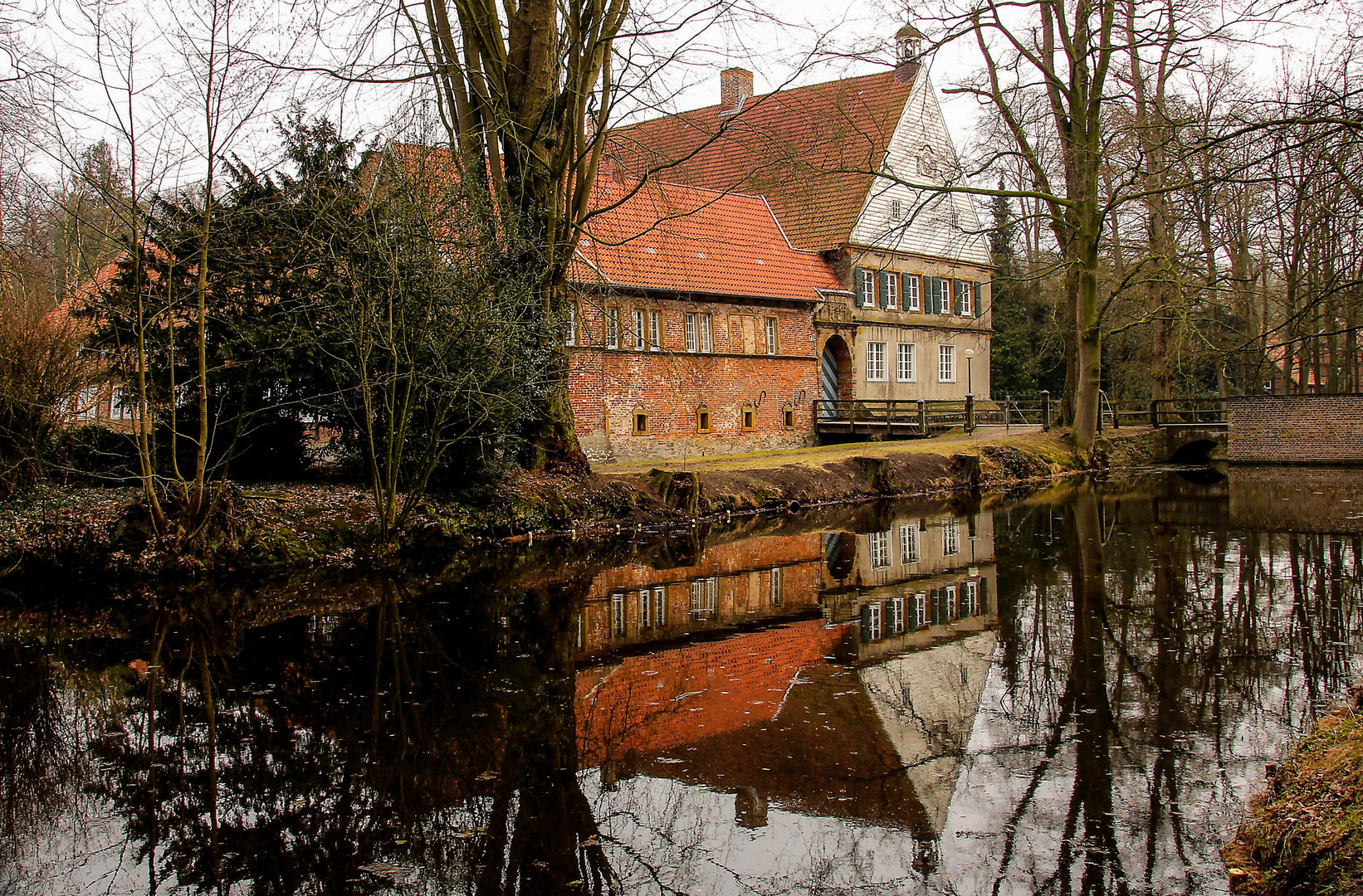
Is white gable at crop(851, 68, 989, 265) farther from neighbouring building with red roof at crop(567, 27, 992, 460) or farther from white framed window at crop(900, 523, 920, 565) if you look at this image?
white framed window at crop(900, 523, 920, 565)

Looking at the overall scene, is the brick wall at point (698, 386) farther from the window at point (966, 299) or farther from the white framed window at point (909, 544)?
the window at point (966, 299)

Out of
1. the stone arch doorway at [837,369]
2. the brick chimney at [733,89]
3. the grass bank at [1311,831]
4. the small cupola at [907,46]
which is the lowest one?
the grass bank at [1311,831]

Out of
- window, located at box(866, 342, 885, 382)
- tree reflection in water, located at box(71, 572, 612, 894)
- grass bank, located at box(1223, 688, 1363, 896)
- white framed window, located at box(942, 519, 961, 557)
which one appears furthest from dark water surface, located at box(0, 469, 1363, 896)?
window, located at box(866, 342, 885, 382)

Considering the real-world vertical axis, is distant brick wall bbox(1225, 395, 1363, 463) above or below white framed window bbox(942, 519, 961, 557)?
above

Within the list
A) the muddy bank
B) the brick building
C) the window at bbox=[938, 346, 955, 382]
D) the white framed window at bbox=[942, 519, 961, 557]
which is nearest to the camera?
the muddy bank

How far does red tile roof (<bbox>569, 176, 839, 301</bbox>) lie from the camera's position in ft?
82.6

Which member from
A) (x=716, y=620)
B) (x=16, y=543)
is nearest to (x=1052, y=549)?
(x=716, y=620)

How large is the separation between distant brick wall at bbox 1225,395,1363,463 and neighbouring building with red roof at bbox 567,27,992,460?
8207 millimetres

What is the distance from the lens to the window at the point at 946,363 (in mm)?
36375

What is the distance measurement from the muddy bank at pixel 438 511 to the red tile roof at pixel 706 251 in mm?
6472

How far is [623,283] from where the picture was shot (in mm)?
25203

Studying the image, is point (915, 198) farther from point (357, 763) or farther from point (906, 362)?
point (357, 763)

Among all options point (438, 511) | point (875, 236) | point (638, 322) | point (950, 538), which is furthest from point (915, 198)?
point (438, 511)

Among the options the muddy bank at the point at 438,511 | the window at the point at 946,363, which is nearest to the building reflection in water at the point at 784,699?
the muddy bank at the point at 438,511
